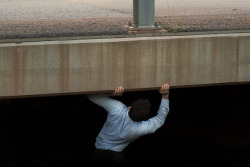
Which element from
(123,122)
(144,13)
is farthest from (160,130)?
(144,13)

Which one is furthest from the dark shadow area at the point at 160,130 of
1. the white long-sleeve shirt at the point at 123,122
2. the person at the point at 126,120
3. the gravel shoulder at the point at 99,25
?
the white long-sleeve shirt at the point at 123,122

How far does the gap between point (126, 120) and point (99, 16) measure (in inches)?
87.2

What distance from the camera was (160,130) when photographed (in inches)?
390

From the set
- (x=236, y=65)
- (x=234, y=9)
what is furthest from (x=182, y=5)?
(x=236, y=65)

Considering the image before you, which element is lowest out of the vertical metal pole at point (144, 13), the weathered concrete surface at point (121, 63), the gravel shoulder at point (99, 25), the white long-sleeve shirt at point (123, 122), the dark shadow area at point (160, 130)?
the dark shadow area at point (160, 130)

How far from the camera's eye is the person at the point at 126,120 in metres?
6.44

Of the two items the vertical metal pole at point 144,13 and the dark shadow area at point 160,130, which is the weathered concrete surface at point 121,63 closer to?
the vertical metal pole at point 144,13

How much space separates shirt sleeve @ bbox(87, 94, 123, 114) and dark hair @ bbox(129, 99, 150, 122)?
0.65 feet

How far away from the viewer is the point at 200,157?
A: 30.7 ft

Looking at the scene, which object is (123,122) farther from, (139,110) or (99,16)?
(99,16)

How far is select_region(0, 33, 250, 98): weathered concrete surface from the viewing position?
582cm

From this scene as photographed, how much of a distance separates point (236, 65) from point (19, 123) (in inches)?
186

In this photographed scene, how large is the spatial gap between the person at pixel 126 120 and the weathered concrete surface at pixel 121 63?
255 mm

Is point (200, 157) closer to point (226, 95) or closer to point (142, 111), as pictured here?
point (226, 95)
